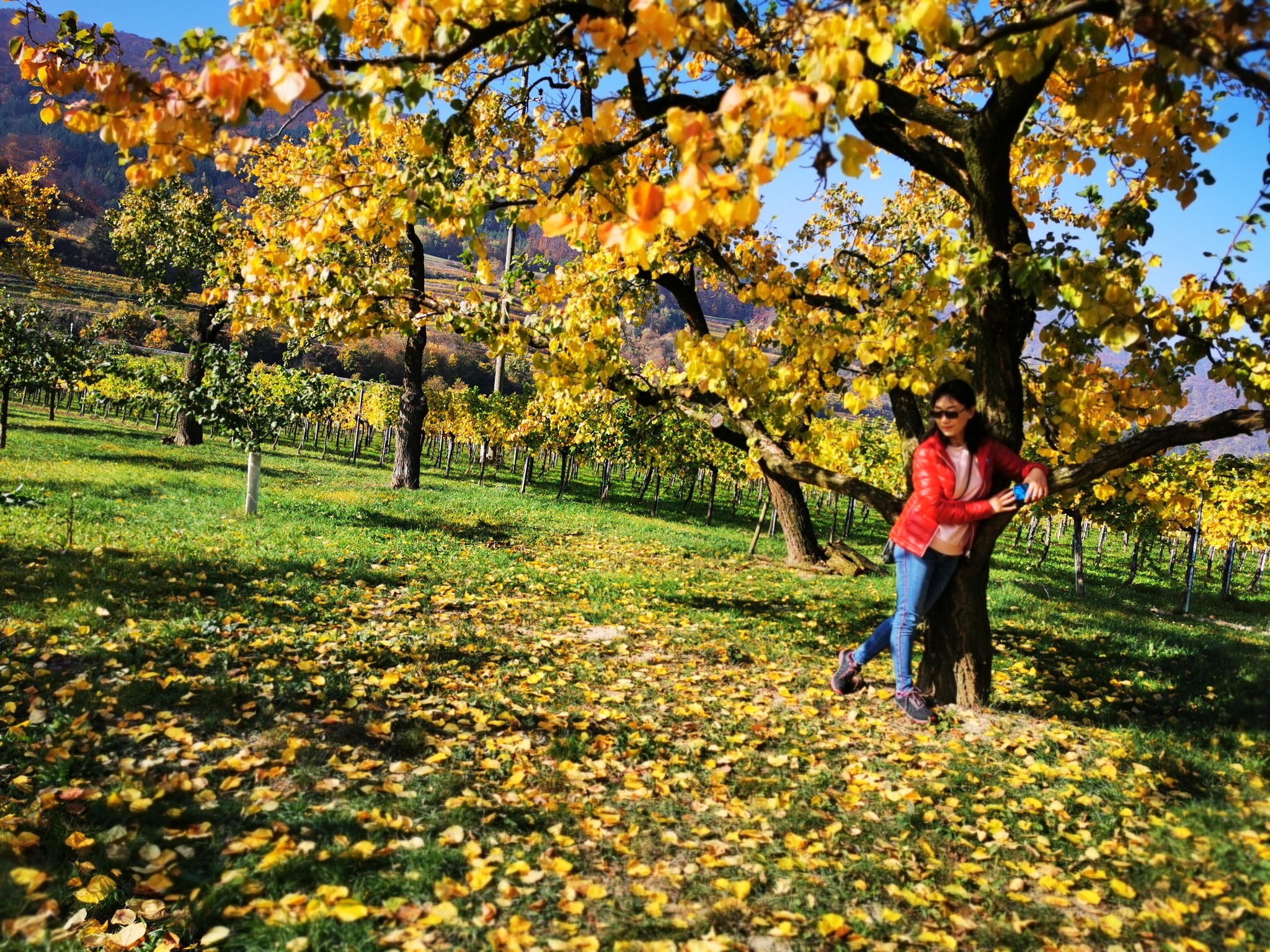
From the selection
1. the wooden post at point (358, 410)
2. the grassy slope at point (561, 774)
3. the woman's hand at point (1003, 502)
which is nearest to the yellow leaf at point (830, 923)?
the grassy slope at point (561, 774)

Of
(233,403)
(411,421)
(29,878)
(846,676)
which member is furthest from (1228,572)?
(29,878)

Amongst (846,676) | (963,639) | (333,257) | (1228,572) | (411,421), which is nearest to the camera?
(963,639)

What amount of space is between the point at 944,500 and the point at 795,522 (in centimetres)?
950

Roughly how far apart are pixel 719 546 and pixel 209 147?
48.1 feet

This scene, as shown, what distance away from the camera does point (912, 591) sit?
4863 millimetres

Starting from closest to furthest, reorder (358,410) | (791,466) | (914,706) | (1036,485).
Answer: (1036,485)
(914,706)
(791,466)
(358,410)

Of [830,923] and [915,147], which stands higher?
[915,147]

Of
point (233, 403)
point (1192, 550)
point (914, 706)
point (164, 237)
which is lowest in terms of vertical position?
point (914, 706)

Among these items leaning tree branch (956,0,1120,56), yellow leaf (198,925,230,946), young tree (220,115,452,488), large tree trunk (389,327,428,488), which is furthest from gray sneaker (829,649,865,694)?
large tree trunk (389,327,428,488)

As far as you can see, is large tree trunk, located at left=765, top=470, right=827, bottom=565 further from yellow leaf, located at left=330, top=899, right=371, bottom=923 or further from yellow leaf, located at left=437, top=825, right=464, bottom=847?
yellow leaf, located at left=330, top=899, right=371, bottom=923

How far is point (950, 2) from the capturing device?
8.22 feet

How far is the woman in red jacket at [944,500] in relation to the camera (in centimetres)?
459

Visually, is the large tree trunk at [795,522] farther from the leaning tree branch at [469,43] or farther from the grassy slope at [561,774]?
the leaning tree branch at [469,43]

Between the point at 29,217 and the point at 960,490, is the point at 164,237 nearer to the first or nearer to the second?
the point at 29,217
